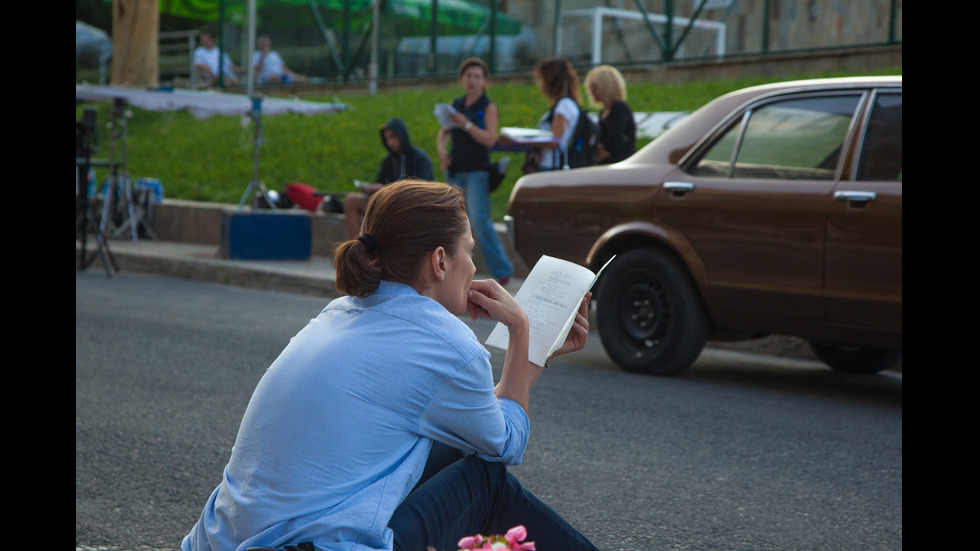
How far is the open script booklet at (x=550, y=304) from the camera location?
8.86ft

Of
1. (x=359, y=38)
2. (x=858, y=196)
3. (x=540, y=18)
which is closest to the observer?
(x=858, y=196)

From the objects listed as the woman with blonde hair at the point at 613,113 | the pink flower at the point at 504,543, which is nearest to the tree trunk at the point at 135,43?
the woman with blonde hair at the point at 613,113

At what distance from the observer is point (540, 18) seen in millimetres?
18250

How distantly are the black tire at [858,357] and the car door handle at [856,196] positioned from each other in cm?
139

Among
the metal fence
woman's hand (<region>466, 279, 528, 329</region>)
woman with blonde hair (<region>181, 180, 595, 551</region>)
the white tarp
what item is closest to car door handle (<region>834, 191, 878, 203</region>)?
woman's hand (<region>466, 279, 528, 329</region>)

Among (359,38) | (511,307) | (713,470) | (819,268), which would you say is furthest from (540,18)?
(511,307)

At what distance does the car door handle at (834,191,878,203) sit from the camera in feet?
18.2

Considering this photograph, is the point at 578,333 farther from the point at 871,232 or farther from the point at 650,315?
the point at 650,315

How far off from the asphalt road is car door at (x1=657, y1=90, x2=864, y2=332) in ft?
1.73

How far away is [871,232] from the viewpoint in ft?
18.1

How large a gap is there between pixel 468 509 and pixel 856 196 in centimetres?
378

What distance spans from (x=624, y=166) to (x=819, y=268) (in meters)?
1.47

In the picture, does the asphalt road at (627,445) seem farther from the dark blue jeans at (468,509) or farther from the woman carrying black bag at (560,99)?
the woman carrying black bag at (560,99)

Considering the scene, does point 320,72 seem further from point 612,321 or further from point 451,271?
point 451,271
